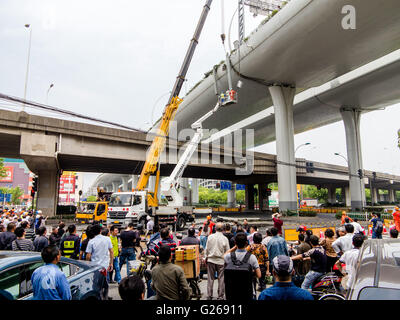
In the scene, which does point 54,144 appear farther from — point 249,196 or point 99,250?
point 249,196

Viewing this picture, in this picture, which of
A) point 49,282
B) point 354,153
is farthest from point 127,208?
point 354,153

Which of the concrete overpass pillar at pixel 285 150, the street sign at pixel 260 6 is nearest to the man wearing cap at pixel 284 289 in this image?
the concrete overpass pillar at pixel 285 150

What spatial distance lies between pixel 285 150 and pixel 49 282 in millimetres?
33075

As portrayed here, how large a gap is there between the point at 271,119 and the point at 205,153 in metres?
19.2

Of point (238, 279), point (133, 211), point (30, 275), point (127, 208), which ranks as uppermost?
point (127, 208)

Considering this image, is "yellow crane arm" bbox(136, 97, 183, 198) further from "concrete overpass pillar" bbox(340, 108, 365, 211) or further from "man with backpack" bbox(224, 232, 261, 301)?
"concrete overpass pillar" bbox(340, 108, 365, 211)

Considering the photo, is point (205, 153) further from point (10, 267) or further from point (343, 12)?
point (10, 267)

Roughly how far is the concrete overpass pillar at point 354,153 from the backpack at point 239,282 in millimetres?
42196

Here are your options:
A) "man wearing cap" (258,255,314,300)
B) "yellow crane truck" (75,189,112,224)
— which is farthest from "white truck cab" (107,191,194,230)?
"man wearing cap" (258,255,314,300)

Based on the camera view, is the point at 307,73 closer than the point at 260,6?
Yes

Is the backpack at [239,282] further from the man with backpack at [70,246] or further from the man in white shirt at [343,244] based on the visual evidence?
the man with backpack at [70,246]

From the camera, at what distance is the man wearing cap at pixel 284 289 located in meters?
2.86

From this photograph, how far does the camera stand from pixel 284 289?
2.93 metres
